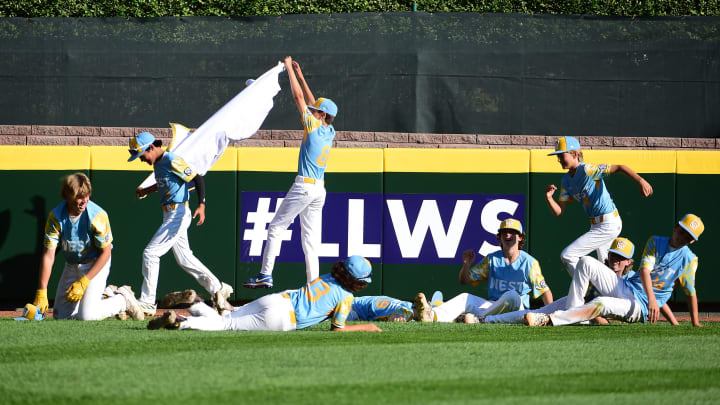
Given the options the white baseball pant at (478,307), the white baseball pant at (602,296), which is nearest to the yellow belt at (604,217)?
the white baseball pant at (602,296)

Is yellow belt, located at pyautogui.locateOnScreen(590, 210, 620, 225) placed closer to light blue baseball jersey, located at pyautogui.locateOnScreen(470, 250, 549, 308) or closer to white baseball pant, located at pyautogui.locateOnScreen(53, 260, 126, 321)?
light blue baseball jersey, located at pyautogui.locateOnScreen(470, 250, 549, 308)

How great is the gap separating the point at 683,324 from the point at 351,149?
13.9ft

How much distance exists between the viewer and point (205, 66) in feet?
40.8

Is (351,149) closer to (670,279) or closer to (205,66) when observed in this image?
(205,66)

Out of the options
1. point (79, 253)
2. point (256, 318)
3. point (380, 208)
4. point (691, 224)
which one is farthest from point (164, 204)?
point (691, 224)

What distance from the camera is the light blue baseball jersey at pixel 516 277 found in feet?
31.9

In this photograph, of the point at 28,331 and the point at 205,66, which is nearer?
the point at 28,331

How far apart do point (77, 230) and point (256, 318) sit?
1954mm

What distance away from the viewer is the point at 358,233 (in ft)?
38.1

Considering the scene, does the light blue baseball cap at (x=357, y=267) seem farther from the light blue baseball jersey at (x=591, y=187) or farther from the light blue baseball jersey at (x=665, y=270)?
the light blue baseball jersey at (x=591, y=187)

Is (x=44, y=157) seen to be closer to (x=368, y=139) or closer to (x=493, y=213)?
(x=368, y=139)

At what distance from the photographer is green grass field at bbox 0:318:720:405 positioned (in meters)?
5.30

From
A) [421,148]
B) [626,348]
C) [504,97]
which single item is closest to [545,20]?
[504,97]

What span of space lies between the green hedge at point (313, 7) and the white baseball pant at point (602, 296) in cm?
604
